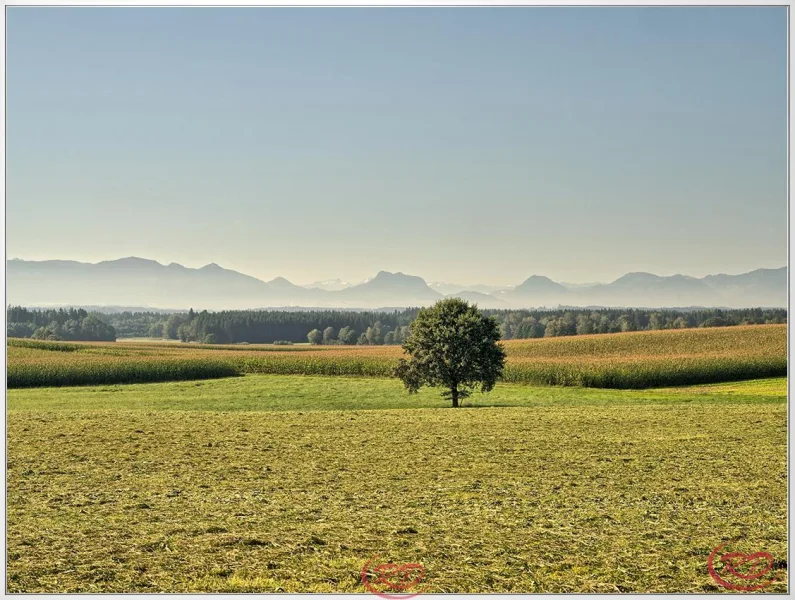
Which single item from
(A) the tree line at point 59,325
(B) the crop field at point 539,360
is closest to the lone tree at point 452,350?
(B) the crop field at point 539,360

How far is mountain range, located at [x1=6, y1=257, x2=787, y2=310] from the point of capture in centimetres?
1103

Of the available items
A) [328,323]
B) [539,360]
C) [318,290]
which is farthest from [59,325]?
[539,360]

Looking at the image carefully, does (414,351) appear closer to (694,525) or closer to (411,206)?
(411,206)

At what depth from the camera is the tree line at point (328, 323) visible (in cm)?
1530

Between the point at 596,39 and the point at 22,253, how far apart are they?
6.42 metres

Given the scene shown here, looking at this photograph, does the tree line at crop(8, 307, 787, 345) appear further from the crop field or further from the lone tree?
the crop field

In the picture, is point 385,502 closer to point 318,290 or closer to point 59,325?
point 318,290

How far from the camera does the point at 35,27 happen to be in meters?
7.32

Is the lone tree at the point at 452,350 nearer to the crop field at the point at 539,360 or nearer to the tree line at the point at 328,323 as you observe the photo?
the tree line at the point at 328,323

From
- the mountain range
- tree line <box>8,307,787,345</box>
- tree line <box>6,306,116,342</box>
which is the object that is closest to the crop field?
tree line <box>8,307,787,345</box>

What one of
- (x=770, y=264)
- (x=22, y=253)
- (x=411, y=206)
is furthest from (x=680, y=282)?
(x=22, y=253)

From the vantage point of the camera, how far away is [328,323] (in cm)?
1894

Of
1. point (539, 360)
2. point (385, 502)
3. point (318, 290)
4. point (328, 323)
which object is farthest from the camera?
point (539, 360)

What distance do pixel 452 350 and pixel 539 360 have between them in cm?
474
